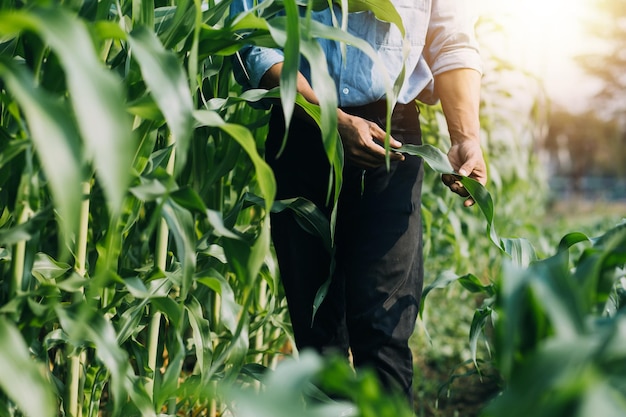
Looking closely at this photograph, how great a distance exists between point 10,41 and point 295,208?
17.6 inches

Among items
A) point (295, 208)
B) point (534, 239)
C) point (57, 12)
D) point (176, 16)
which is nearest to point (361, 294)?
point (295, 208)

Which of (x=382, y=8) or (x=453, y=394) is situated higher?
(x=382, y=8)

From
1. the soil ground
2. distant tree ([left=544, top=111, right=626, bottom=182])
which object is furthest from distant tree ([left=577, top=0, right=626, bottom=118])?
the soil ground

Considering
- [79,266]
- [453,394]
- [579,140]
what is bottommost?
[579,140]

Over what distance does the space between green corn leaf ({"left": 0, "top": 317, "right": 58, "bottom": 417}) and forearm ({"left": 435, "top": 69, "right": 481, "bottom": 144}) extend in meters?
0.88

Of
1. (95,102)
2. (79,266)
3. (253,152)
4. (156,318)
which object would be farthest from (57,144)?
(156,318)

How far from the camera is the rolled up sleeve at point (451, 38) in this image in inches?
48.4

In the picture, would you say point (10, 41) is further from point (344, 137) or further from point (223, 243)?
point (344, 137)

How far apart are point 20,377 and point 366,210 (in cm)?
72

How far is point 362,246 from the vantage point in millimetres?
1155

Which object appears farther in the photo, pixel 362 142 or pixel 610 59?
pixel 610 59

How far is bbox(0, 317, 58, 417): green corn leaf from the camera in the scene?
20.7 inches

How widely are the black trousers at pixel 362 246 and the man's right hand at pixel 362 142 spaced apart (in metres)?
0.10

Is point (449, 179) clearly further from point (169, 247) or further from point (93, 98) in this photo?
point (93, 98)
